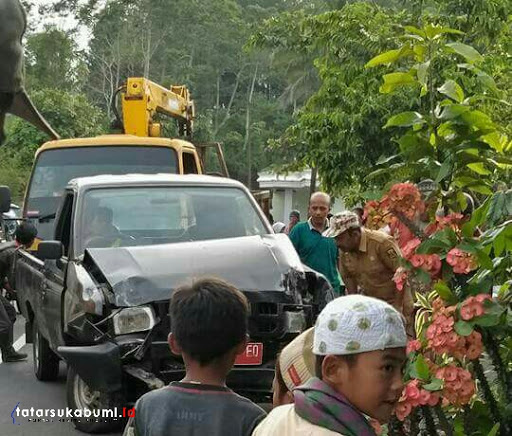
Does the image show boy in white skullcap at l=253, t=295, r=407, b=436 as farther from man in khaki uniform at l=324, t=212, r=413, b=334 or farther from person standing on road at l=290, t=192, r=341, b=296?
person standing on road at l=290, t=192, r=341, b=296

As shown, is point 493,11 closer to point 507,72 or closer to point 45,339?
point 507,72

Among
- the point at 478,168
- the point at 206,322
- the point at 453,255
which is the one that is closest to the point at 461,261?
the point at 453,255

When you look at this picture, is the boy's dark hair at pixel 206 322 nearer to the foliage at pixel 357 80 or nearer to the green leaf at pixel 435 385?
the green leaf at pixel 435 385

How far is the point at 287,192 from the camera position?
41.8 meters

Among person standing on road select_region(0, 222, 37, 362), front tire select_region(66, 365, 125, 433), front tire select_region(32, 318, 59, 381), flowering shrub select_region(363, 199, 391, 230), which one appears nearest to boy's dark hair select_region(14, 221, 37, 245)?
person standing on road select_region(0, 222, 37, 362)

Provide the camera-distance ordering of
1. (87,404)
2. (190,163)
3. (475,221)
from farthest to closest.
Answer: (190,163) → (87,404) → (475,221)

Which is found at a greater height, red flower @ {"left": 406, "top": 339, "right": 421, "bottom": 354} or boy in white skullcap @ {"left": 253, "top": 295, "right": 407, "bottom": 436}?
boy in white skullcap @ {"left": 253, "top": 295, "right": 407, "bottom": 436}

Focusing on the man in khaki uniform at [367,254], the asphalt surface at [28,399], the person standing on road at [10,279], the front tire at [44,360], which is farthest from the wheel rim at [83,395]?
the person standing on road at [10,279]

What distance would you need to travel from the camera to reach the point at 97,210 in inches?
294

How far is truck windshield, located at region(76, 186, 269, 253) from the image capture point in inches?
287

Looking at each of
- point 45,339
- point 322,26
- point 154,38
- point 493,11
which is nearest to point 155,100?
point 322,26

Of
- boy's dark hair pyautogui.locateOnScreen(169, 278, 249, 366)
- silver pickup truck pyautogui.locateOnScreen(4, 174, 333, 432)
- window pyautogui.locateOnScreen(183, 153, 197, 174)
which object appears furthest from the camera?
window pyautogui.locateOnScreen(183, 153, 197, 174)

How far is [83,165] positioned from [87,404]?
5.26 metres

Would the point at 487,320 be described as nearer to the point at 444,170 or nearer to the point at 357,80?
the point at 444,170
